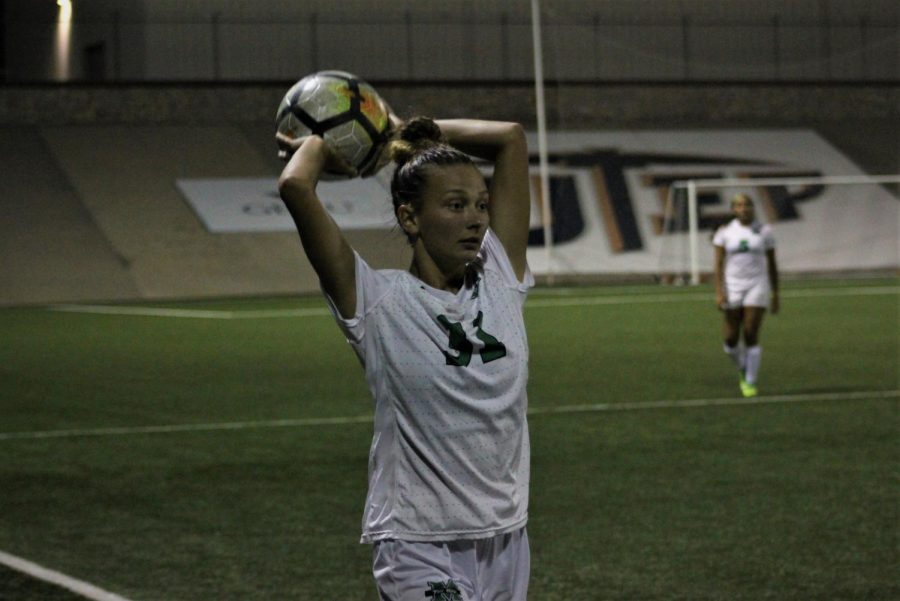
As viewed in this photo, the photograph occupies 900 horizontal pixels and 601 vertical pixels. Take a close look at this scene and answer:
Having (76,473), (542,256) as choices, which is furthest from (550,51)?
(76,473)

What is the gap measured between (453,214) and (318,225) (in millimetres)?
326

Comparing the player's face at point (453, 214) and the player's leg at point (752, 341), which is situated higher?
the player's face at point (453, 214)

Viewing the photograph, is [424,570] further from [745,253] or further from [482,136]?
[745,253]

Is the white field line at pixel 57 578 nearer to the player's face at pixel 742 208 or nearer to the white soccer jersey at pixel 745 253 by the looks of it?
the white soccer jersey at pixel 745 253

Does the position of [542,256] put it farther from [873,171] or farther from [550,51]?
[873,171]

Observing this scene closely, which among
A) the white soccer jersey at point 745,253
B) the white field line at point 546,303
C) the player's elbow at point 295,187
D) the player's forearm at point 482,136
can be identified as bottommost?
the white field line at point 546,303

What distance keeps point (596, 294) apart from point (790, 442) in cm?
2024

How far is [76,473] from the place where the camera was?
10016 mm

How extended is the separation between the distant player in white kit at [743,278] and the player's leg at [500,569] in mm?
10571

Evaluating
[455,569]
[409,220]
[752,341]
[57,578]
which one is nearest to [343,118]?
[409,220]

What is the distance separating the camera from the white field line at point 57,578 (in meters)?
6.53

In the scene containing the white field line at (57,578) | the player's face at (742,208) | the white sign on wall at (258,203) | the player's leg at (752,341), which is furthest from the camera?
the white sign on wall at (258,203)

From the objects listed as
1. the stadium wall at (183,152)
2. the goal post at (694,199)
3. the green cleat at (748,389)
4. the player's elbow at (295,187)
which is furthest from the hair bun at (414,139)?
the goal post at (694,199)

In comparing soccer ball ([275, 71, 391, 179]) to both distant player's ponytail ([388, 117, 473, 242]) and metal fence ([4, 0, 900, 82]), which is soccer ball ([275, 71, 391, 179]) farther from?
metal fence ([4, 0, 900, 82])
